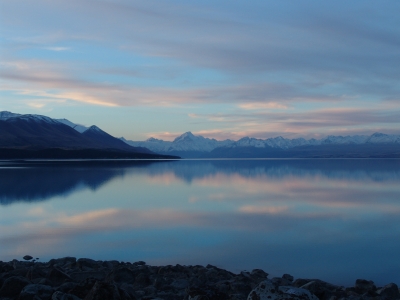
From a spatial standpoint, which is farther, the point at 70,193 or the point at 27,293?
the point at 70,193

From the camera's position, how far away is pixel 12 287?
6.18 meters

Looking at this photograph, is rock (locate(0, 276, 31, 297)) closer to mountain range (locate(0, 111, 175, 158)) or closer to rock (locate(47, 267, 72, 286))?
rock (locate(47, 267, 72, 286))

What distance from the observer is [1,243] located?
11.9 m

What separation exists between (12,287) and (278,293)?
12.2ft

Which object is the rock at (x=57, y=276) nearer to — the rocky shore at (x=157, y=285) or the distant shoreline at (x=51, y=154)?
the rocky shore at (x=157, y=285)

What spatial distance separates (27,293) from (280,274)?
4.95 m

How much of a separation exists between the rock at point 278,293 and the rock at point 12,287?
336cm

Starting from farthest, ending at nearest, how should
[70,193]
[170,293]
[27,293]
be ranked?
[70,193]
[170,293]
[27,293]

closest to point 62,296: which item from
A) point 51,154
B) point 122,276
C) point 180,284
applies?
point 122,276

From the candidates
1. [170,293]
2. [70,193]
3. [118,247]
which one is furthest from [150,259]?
[70,193]

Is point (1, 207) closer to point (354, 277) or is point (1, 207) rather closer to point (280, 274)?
point (280, 274)

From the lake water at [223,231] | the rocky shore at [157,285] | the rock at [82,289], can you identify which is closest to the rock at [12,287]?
the rocky shore at [157,285]

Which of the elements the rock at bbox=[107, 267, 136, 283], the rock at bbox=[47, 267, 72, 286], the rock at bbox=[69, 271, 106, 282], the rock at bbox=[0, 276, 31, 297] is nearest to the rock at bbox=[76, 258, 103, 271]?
the rock at bbox=[69, 271, 106, 282]

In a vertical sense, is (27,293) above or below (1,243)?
above
